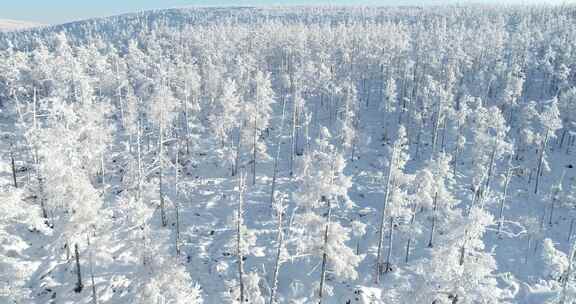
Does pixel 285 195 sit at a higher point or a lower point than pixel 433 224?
higher

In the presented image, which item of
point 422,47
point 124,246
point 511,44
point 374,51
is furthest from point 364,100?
point 124,246

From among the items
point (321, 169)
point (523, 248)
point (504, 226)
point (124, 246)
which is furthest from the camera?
point (504, 226)

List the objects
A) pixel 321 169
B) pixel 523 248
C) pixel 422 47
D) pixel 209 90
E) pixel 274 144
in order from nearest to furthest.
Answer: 1. pixel 321 169
2. pixel 523 248
3. pixel 274 144
4. pixel 209 90
5. pixel 422 47

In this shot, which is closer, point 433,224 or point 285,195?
point 285,195

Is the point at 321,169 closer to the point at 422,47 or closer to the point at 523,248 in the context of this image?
the point at 523,248

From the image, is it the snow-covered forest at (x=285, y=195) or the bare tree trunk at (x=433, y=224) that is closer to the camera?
the snow-covered forest at (x=285, y=195)

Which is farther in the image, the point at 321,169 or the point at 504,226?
the point at 504,226

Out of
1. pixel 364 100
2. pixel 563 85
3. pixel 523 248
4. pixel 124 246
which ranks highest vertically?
pixel 563 85

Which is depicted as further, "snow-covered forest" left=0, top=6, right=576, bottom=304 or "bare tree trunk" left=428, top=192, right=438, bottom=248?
"bare tree trunk" left=428, top=192, right=438, bottom=248
